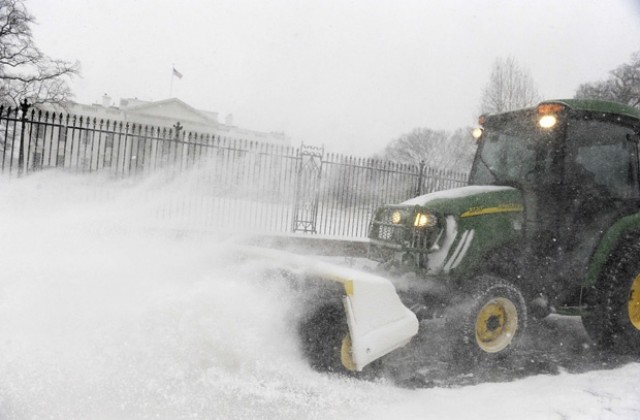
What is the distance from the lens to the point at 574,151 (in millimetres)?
4730

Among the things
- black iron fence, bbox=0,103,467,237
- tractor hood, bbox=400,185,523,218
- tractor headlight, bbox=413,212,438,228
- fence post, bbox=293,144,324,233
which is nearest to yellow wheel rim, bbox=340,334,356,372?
tractor headlight, bbox=413,212,438,228

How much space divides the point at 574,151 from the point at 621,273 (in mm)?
1264

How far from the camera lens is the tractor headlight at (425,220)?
14.8 feet

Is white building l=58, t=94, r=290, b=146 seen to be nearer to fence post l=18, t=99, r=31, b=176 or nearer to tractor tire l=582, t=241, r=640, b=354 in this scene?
fence post l=18, t=99, r=31, b=176

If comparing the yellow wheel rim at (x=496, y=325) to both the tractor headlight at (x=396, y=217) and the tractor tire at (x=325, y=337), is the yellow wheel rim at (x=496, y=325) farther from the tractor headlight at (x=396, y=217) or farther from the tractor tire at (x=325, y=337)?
the tractor tire at (x=325, y=337)

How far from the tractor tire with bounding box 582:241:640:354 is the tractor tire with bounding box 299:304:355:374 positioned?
102 inches

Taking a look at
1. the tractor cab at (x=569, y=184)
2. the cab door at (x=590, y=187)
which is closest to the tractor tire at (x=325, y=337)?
the tractor cab at (x=569, y=184)

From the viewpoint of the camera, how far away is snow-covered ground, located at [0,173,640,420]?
324 centimetres

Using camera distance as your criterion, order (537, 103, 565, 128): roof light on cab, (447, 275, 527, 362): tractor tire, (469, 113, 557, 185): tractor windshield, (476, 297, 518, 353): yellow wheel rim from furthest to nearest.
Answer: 1. (469, 113, 557, 185): tractor windshield
2. (537, 103, 565, 128): roof light on cab
3. (476, 297, 518, 353): yellow wheel rim
4. (447, 275, 527, 362): tractor tire

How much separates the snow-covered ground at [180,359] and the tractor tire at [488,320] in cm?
33

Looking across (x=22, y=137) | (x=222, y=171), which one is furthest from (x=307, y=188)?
(x=22, y=137)

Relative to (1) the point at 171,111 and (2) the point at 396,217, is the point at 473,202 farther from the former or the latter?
(1) the point at 171,111

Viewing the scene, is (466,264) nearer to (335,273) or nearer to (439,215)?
(439,215)

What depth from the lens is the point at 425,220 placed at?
450cm
